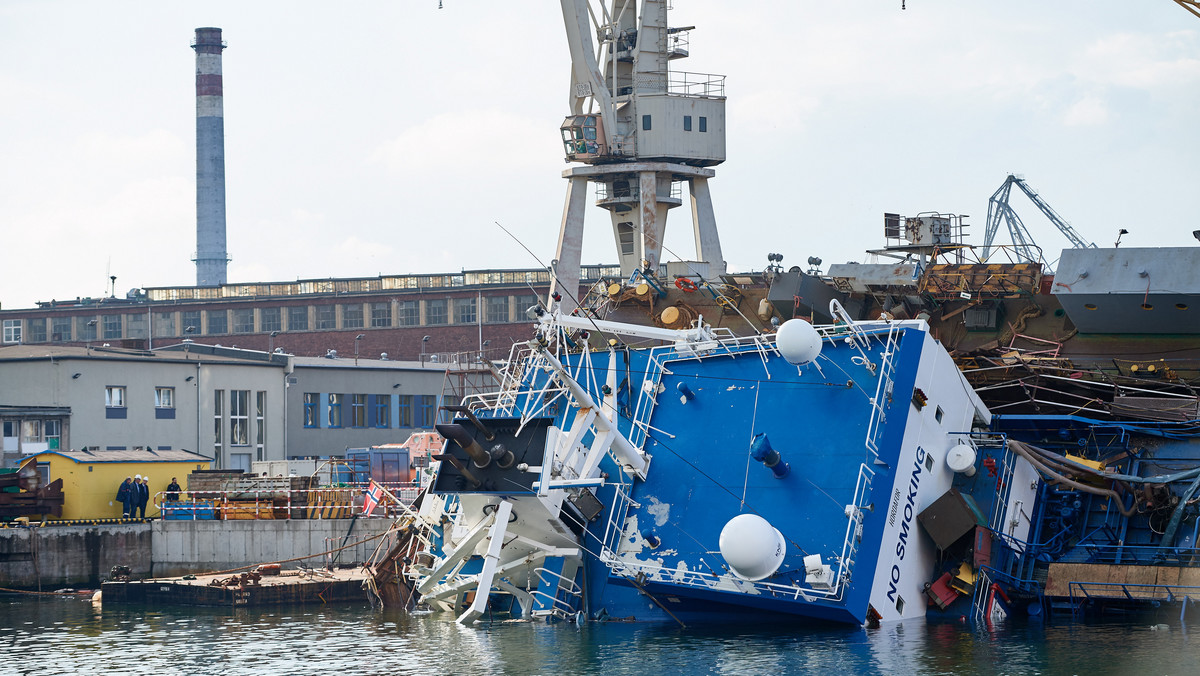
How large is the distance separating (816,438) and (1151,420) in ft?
24.6

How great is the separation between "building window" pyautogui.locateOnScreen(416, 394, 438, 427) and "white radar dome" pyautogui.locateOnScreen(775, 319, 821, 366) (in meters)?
51.0

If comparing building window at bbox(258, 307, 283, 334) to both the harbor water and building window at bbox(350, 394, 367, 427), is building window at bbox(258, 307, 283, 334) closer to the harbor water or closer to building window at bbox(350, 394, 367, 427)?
building window at bbox(350, 394, 367, 427)

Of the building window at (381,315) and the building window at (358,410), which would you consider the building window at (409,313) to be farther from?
the building window at (358,410)

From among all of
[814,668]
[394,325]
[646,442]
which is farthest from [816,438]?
[394,325]

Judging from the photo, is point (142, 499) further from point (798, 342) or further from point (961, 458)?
point (961, 458)

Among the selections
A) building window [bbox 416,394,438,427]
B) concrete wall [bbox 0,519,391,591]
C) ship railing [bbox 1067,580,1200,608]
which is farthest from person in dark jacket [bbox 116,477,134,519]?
building window [bbox 416,394,438,427]

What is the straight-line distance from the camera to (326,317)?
10662 cm

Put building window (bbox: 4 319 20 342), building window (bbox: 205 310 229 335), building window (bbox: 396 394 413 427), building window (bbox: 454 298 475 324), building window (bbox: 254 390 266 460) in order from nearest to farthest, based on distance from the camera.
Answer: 1. building window (bbox: 254 390 266 460)
2. building window (bbox: 396 394 413 427)
3. building window (bbox: 454 298 475 324)
4. building window (bbox: 205 310 229 335)
5. building window (bbox: 4 319 20 342)

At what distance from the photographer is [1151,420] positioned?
1165 inches

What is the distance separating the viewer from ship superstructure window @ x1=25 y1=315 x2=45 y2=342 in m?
113

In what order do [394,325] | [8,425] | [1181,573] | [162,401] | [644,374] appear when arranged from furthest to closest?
1. [394,325]
2. [162,401]
3. [8,425]
4. [644,374]
5. [1181,573]

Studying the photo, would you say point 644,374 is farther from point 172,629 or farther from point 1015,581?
point 172,629

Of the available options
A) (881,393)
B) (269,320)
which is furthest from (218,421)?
(269,320)

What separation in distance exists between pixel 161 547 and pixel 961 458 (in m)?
25.8
